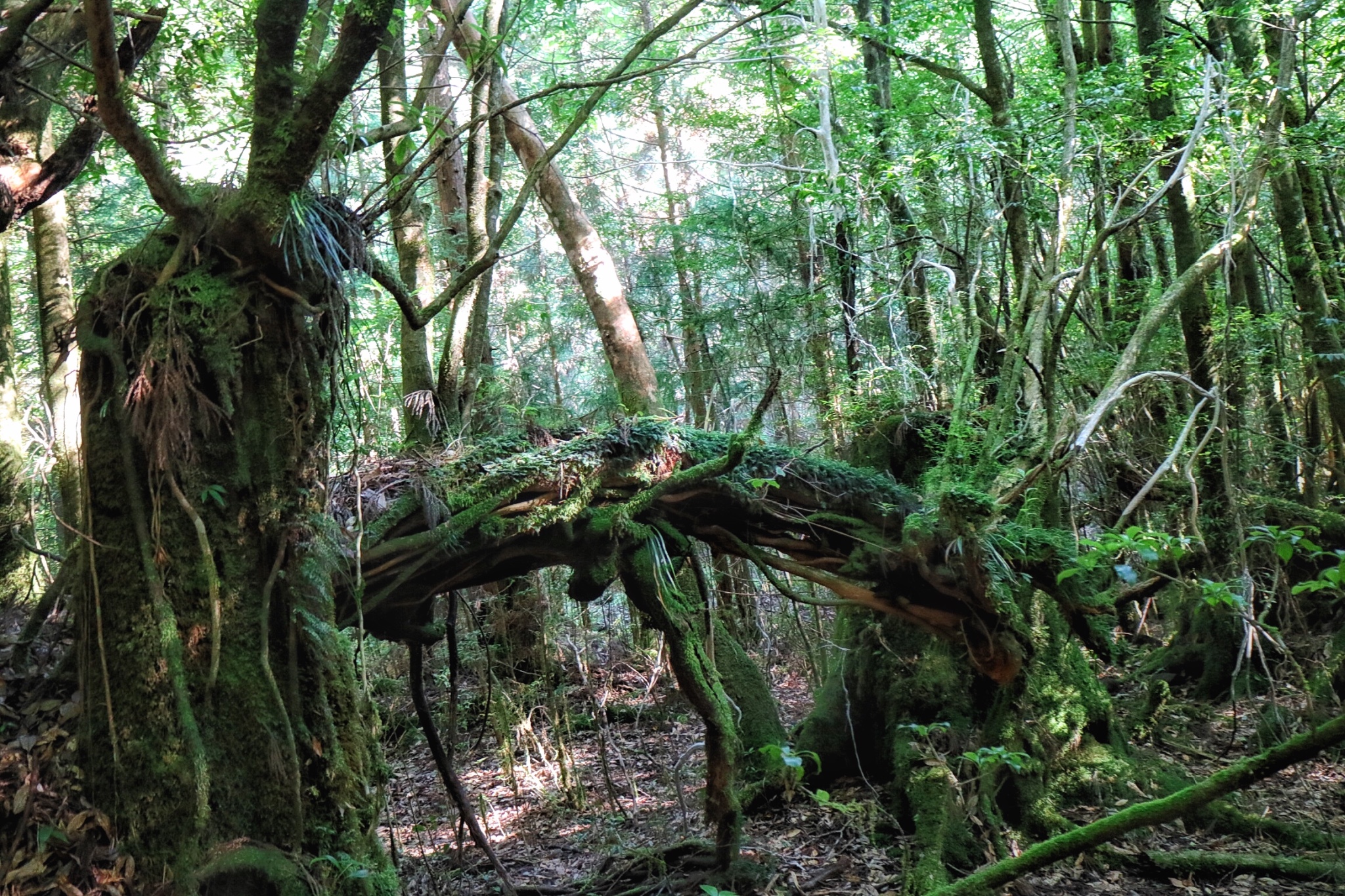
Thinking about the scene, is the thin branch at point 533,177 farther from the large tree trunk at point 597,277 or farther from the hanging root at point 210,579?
the large tree trunk at point 597,277

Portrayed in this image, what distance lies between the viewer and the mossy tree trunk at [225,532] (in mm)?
3521

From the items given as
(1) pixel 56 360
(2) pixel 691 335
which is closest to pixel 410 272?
(1) pixel 56 360

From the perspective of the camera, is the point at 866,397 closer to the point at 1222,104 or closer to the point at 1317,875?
the point at 1222,104

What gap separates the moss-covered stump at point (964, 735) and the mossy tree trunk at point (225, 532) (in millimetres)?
2978

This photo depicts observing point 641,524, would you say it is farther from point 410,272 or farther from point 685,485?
point 410,272

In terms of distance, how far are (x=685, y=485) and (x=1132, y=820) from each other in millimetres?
2827

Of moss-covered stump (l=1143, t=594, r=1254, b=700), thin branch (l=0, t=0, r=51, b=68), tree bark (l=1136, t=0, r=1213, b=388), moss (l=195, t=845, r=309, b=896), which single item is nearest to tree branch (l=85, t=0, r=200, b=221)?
thin branch (l=0, t=0, r=51, b=68)

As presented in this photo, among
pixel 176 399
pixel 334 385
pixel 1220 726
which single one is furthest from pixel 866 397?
pixel 176 399

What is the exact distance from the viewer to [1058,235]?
5.45 metres

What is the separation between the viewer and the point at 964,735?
6.65 m

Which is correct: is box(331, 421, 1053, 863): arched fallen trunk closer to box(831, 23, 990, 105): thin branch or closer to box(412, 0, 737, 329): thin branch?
box(412, 0, 737, 329): thin branch

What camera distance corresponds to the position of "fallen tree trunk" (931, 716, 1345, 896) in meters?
2.73

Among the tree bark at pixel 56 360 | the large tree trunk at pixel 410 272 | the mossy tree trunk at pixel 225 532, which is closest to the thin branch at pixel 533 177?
the mossy tree trunk at pixel 225 532

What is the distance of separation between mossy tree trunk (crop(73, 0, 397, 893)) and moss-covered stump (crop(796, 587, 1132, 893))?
9.77 feet
